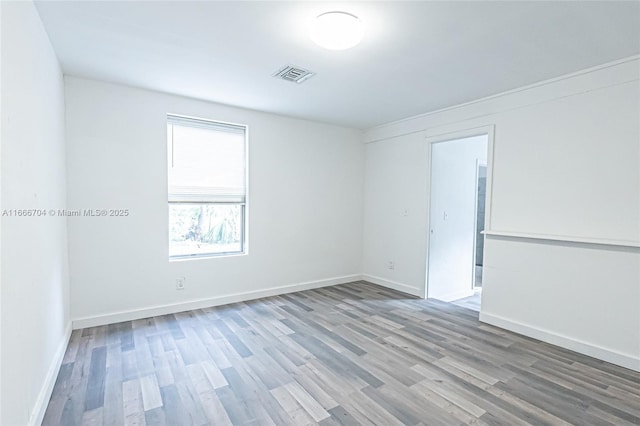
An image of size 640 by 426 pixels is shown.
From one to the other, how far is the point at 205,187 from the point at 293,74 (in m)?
1.82

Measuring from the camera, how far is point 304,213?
15.5 feet

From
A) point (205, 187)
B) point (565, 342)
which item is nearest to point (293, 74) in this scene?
point (205, 187)

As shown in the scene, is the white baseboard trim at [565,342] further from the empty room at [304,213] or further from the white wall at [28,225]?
the white wall at [28,225]

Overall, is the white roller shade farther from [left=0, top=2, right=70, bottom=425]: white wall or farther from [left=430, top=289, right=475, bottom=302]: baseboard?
[left=430, top=289, right=475, bottom=302]: baseboard

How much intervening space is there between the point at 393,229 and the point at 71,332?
13.4ft

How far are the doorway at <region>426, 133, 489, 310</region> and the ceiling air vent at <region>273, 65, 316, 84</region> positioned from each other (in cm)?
209

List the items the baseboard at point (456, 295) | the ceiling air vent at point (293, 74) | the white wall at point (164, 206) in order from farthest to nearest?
the baseboard at point (456, 295) → the white wall at point (164, 206) → the ceiling air vent at point (293, 74)

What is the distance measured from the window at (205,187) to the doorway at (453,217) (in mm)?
2649

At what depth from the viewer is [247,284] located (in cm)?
421

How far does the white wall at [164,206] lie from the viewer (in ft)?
10.4

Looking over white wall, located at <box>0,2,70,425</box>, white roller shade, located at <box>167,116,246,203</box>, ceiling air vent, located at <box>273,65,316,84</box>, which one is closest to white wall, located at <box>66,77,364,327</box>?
white roller shade, located at <box>167,116,246,203</box>

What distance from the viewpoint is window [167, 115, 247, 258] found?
147 inches

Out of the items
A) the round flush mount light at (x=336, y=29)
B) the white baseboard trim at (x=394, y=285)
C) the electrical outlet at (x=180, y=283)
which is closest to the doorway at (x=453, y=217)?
the white baseboard trim at (x=394, y=285)

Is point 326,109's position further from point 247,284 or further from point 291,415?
point 291,415
